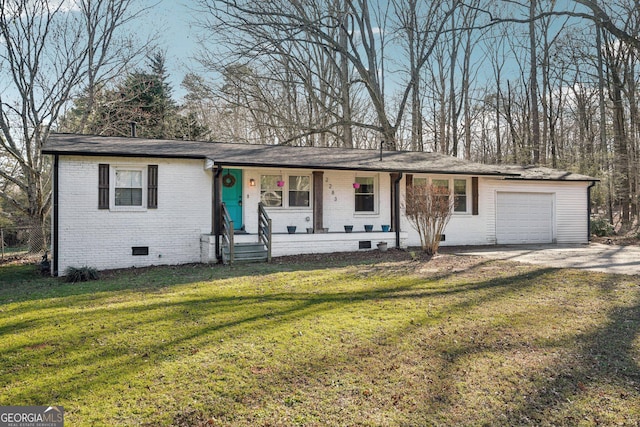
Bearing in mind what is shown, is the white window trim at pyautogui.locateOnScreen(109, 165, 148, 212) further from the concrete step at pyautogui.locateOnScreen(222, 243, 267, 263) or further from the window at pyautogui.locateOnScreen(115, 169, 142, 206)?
the concrete step at pyautogui.locateOnScreen(222, 243, 267, 263)

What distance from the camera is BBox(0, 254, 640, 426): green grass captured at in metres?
3.11

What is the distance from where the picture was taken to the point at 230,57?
17500 mm

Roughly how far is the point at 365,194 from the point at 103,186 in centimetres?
803

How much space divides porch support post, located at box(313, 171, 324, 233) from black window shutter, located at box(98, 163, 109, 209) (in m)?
5.97

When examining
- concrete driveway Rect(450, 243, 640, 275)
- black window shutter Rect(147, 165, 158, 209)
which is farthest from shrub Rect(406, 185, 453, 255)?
black window shutter Rect(147, 165, 158, 209)

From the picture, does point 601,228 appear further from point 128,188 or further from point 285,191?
point 128,188

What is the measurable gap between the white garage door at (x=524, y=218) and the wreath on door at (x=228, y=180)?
9.96 meters

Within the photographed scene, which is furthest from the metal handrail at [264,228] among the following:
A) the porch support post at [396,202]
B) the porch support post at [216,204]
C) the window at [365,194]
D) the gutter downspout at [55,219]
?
the gutter downspout at [55,219]

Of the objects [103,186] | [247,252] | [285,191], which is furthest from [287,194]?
[103,186]

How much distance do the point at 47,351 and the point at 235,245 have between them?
649 centimetres

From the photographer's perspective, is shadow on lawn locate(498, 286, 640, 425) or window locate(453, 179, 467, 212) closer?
shadow on lawn locate(498, 286, 640, 425)

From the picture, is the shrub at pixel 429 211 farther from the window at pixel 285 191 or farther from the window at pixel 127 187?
the window at pixel 127 187

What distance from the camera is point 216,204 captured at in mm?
11117

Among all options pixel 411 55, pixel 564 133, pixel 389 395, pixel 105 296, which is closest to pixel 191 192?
pixel 105 296
